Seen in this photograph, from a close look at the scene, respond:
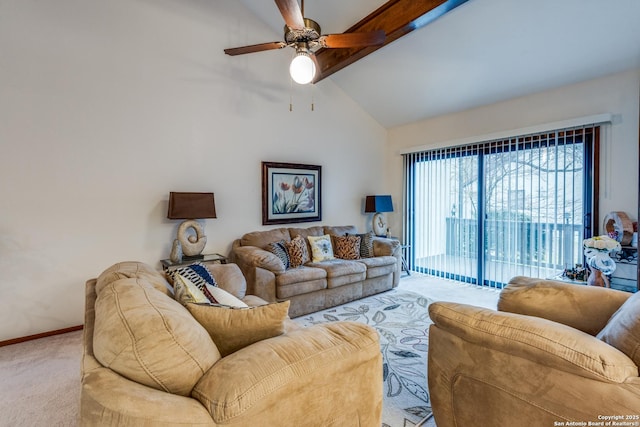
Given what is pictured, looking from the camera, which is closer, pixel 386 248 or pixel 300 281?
pixel 300 281

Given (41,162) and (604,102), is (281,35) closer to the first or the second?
(41,162)

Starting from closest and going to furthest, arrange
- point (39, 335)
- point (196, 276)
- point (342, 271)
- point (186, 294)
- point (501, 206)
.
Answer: point (186, 294) → point (196, 276) → point (39, 335) → point (342, 271) → point (501, 206)

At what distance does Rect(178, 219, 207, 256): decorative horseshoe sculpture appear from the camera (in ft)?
11.3

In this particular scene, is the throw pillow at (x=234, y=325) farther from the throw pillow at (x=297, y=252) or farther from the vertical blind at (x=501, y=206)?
the vertical blind at (x=501, y=206)

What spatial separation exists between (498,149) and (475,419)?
3893 mm

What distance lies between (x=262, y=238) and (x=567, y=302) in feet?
10.5

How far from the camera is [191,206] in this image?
11.3 feet

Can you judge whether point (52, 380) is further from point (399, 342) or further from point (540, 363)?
point (540, 363)

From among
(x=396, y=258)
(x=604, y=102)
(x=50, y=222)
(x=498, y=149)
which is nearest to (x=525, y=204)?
(x=498, y=149)

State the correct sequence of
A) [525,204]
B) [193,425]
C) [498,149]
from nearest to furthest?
1. [193,425]
2. [525,204]
3. [498,149]

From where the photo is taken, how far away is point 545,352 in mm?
1135

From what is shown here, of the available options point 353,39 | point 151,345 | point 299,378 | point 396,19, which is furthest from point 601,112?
point 151,345

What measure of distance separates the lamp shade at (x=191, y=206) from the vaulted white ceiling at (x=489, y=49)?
2.37 m

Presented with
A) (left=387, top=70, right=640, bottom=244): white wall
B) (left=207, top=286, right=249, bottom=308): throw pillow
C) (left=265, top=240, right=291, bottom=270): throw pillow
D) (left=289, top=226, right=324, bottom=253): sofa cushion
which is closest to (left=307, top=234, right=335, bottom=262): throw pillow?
(left=289, top=226, right=324, bottom=253): sofa cushion
